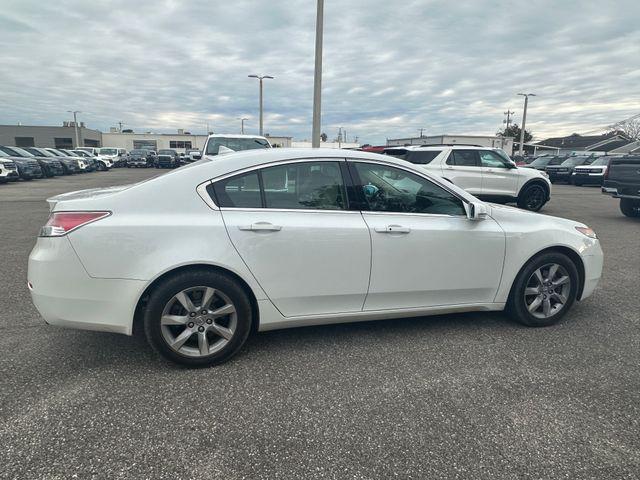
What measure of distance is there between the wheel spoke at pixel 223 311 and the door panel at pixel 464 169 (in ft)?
29.1

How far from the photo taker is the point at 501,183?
11078 mm

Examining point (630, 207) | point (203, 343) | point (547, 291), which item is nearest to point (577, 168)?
point (630, 207)

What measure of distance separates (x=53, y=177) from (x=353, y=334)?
2731 cm

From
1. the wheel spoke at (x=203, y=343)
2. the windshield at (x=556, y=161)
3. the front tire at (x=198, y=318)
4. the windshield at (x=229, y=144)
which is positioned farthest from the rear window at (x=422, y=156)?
the windshield at (x=556, y=161)

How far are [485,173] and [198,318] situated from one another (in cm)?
982

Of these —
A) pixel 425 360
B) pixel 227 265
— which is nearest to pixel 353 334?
pixel 425 360

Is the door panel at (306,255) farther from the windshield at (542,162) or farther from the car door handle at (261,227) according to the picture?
the windshield at (542,162)

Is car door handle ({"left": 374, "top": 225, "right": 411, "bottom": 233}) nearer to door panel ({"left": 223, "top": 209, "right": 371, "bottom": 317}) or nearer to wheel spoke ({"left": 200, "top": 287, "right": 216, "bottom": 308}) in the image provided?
door panel ({"left": 223, "top": 209, "right": 371, "bottom": 317})

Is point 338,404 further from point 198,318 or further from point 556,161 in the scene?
point 556,161

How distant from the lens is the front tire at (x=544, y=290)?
3693 mm

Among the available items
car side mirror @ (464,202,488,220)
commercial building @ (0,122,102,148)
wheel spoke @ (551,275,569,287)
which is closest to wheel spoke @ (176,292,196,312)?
car side mirror @ (464,202,488,220)

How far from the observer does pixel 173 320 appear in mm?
2846

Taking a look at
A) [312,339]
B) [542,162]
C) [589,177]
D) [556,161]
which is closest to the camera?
[312,339]

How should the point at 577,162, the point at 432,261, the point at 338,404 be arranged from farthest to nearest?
the point at 577,162 → the point at 432,261 → the point at 338,404
